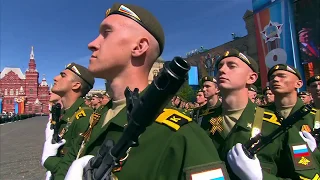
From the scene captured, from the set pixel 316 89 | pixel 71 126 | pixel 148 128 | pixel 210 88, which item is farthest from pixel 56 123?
pixel 316 89

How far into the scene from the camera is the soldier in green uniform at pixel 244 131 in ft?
7.05

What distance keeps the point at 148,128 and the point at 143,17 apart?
83 cm

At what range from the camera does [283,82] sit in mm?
3709

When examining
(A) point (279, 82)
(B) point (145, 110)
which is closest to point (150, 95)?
(B) point (145, 110)

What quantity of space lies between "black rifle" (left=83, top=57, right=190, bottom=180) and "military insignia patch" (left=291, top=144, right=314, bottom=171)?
181 centimetres

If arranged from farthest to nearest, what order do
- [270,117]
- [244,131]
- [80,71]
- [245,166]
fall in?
1. [80,71]
2. [270,117]
3. [244,131]
4. [245,166]

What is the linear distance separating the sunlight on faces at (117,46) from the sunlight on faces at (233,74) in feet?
3.66

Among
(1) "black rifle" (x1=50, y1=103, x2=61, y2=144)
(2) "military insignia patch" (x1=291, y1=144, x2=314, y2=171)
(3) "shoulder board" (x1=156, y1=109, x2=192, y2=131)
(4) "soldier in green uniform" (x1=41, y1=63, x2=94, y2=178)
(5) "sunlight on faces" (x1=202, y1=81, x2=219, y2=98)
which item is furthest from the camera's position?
(5) "sunlight on faces" (x1=202, y1=81, x2=219, y2=98)

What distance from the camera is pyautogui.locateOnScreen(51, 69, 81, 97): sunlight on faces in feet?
12.8

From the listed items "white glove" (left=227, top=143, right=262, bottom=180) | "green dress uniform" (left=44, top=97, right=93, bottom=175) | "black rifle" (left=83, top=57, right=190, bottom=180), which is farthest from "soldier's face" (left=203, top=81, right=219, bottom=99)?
"black rifle" (left=83, top=57, right=190, bottom=180)

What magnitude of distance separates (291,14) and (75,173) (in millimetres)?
26622

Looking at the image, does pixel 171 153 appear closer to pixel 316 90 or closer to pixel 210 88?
pixel 316 90

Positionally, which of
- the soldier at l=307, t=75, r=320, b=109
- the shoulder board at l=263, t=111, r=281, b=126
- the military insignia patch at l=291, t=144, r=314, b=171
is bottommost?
the military insignia patch at l=291, t=144, r=314, b=171

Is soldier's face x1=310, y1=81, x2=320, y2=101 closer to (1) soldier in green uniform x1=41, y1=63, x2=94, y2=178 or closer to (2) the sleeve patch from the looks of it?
(1) soldier in green uniform x1=41, y1=63, x2=94, y2=178
